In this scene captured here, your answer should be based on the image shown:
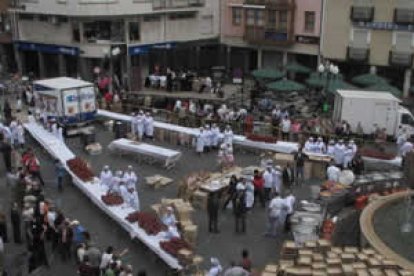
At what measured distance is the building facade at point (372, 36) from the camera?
1612 inches

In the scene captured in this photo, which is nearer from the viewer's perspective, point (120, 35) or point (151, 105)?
point (151, 105)

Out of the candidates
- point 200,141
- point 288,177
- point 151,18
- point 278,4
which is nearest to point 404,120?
point 288,177

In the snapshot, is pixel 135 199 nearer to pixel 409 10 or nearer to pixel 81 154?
pixel 81 154

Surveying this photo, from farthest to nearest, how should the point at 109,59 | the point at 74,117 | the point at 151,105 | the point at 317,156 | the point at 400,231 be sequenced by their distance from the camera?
1. the point at 109,59
2. the point at 151,105
3. the point at 74,117
4. the point at 317,156
5. the point at 400,231

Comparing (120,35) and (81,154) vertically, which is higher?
(120,35)

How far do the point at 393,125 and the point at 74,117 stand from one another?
17.6m

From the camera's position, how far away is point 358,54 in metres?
42.8

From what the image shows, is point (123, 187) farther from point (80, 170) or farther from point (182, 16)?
point (182, 16)

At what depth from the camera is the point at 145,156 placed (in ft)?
94.1

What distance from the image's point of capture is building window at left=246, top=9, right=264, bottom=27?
1829 inches

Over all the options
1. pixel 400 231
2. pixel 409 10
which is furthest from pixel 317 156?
pixel 409 10

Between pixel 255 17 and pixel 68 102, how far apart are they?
67.1 feet

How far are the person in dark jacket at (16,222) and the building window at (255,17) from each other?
3076 centimetres

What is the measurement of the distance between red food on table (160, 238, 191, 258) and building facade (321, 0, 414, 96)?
27985 mm
